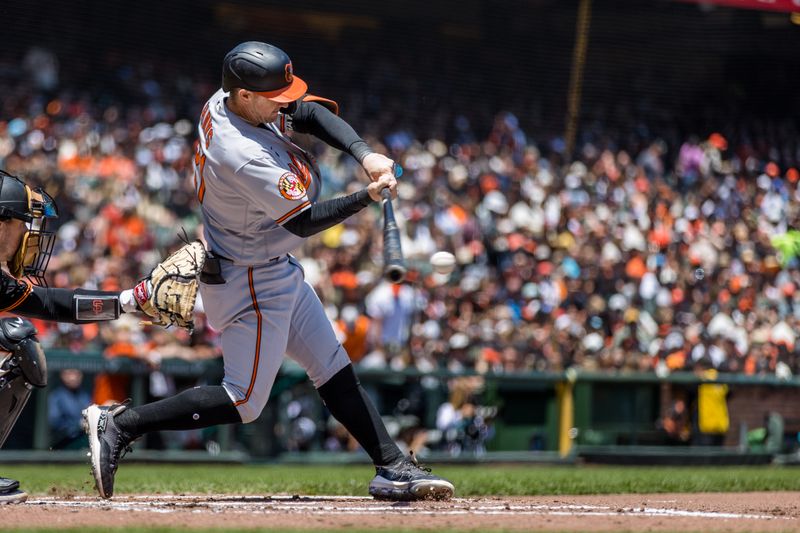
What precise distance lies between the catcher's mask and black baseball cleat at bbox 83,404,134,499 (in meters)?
0.53

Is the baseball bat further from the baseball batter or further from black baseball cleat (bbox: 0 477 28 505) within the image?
black baseball cleat (bbox: 0 477 28 505)

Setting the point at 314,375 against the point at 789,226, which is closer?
the point at 314,375

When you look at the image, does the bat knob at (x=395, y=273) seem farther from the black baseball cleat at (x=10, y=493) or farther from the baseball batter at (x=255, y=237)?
the black baseball cleat at (x=10, y=493)

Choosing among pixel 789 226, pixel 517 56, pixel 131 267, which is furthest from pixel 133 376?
pixel 517 56

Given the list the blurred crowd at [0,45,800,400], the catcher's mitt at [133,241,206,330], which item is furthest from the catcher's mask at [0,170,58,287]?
the blurred crowd at [0,45,800,400]

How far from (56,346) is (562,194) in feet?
25.7

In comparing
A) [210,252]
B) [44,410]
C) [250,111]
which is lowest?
[44,410]

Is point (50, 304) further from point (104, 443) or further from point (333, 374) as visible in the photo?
point (333, 374)

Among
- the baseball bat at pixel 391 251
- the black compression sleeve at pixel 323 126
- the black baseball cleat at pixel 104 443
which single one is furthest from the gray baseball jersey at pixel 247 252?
the black baseball cleat at pixel 104 443

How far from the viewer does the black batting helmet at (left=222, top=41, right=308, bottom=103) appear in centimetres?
405

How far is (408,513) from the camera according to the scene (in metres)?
3.87

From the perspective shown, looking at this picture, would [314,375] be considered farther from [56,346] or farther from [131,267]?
[131,267]

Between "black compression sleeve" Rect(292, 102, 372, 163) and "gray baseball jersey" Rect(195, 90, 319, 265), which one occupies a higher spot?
"black compression sleeve" Rect(292, 102, 372, 163)

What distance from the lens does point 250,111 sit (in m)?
4.15
